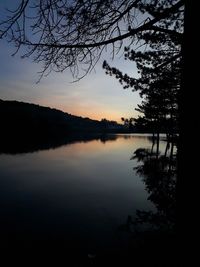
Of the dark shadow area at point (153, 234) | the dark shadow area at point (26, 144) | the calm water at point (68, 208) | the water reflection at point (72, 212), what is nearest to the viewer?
the dark shadow area at point (153, 234)

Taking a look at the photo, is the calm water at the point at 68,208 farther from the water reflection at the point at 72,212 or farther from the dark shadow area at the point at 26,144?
the dark shadow area at the point at 26,144

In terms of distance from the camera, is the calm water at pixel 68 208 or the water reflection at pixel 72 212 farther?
the calm water at pixel 68 208

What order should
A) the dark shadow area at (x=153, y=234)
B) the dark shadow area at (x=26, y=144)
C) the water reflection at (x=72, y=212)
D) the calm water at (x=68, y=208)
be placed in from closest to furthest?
1. the dark shadow area at (x=153, y=234)
2. the water reflection at (x=72, y=212)
3. the calm water at (x=68, y=208)
4. the dark shadow area at (x=26, y=144)

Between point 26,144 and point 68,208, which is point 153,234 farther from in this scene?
point 26,144

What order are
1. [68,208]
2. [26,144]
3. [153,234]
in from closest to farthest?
[153,234] < [68,208] < [26,144]

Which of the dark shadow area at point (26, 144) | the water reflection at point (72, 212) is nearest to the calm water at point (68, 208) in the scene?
the water reflection at point (72, 212)

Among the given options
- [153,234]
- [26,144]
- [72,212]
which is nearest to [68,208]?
[72,212]

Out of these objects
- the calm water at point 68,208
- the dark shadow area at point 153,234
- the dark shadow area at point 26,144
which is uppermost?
the dark shadow area at point 153,234

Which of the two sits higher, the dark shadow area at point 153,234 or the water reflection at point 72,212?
the dark shadow area at point 153,234

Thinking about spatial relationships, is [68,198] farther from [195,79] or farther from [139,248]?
[195,79]

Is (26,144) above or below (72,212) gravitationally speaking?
below

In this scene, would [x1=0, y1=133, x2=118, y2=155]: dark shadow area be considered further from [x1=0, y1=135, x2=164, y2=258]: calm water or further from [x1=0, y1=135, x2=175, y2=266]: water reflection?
[x1=0, y1=135, x2=175, y2=266]: water reflection

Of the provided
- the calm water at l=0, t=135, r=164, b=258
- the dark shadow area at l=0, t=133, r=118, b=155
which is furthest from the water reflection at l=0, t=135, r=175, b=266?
the dark shadow area at l=0, t=133, r=118, b=155

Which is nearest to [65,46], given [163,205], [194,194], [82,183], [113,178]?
[194,194]
